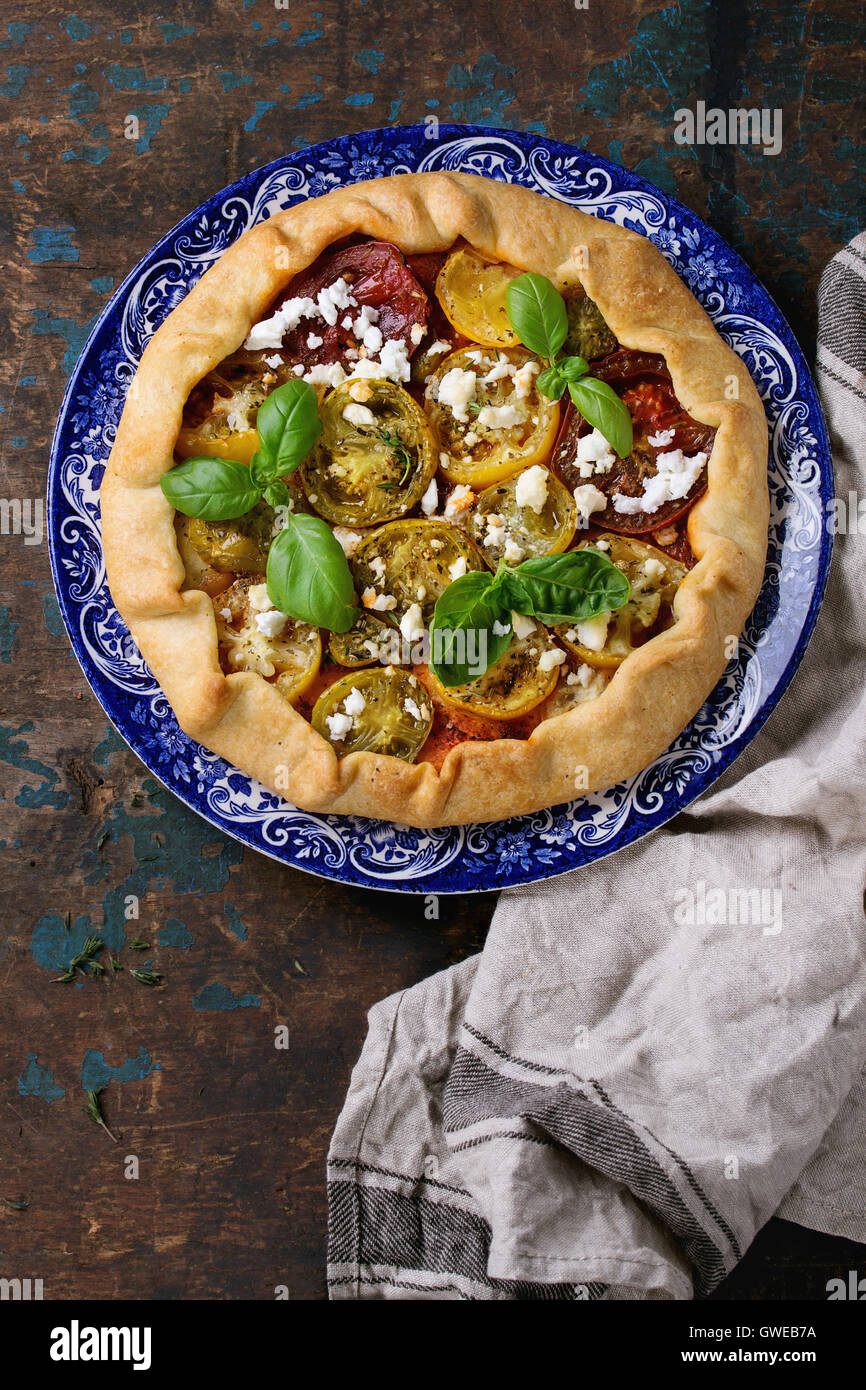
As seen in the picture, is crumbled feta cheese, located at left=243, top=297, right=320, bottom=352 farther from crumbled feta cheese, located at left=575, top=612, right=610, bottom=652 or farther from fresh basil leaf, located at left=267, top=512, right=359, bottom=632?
crumbled feta cheese, located at left=575, top=612, right=610, bottom=652

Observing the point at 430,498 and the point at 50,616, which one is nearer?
the point at 430,498

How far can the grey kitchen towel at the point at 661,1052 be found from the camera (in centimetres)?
316

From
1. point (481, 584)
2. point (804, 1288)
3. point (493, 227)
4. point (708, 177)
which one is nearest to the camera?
point (481, 584)

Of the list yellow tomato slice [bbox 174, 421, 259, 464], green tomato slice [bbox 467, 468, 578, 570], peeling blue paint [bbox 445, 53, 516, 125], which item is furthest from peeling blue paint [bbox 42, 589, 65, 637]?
peeling blue paint [bbox 445, 53, 516, 125]

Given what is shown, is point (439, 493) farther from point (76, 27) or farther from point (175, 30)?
point (76, 27)

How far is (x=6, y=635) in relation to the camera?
360 cm

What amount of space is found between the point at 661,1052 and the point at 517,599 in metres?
1.49

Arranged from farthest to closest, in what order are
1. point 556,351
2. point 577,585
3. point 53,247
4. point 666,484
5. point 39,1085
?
1. point 53,247
2. point 39,1085
3. point 666,484
4. point 556,351
5. point 577,585

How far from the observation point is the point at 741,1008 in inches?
127

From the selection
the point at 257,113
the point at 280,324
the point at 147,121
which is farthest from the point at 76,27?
the point at 280,324

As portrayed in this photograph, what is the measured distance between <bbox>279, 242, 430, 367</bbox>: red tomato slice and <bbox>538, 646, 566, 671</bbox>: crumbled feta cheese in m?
1.02
